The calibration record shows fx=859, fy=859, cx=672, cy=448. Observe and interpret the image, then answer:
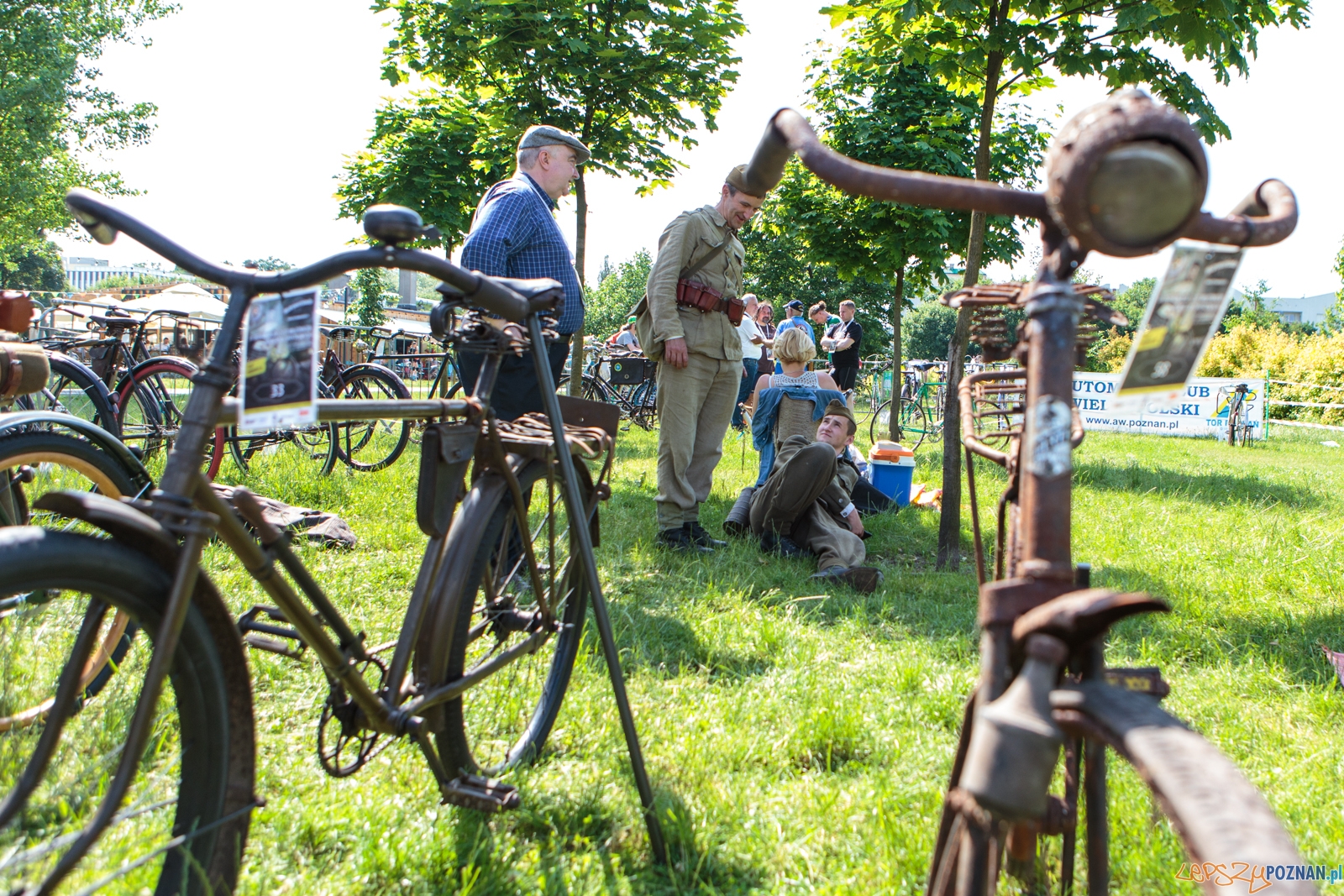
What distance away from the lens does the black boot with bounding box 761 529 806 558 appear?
16.2 feet

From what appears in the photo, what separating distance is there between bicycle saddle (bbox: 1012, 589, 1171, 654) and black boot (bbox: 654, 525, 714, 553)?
391 cm

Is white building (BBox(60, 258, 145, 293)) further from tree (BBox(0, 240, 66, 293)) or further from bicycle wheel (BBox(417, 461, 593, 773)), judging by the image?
bicycle wheel (BBox(417, 461, 593, 773))

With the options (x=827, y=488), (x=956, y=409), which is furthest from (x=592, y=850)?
(x=956, y=409)

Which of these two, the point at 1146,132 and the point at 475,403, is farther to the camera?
the point at 475,403

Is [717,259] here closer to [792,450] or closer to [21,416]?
[792,450]

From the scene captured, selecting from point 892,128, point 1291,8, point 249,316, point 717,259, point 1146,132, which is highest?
point 892,128

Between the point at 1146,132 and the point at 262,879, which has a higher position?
the point at 1146,132

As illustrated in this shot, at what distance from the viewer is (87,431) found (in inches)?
96.3

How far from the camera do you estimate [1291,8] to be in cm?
490

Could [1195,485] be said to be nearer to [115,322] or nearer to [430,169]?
[115,322]

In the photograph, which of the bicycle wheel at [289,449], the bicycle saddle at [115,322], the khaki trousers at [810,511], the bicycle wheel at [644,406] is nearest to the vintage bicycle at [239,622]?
the khaki trousers at [810,511]

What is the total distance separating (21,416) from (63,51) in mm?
32584

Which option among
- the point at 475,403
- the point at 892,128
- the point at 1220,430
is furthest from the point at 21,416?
the point at 1220,430

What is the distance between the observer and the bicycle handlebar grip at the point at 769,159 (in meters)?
1.42
